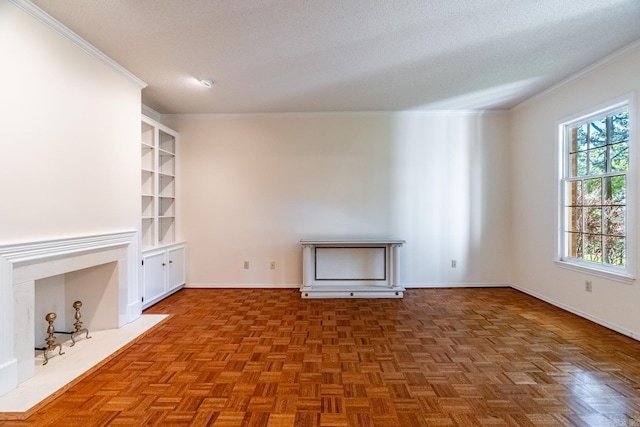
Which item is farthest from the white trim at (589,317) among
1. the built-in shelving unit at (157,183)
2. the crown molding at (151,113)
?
the crown molding at (151,113)

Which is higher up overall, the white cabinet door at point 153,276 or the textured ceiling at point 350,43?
the textured ceiling at point 350,43

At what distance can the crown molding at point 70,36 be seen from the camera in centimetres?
205

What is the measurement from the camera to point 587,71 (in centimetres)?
312

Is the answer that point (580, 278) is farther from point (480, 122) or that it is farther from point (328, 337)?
point (328, 337)

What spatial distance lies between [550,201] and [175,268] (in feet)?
15.9

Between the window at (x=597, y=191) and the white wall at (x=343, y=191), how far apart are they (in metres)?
0.99

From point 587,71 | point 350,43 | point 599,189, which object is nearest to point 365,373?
point 350,43

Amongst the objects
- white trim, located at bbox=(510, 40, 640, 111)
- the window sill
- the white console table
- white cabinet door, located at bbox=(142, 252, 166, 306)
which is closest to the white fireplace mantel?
white cabinet door, located at bbox=(142, 252, 166, 306)

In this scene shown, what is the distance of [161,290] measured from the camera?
151 inches

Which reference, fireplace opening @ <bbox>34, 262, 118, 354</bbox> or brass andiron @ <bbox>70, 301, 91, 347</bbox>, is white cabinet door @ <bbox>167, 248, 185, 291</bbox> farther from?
brass andiron @ <bbox>70, 301, 91, 347</bbox>

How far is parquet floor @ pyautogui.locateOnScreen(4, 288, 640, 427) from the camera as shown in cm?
169

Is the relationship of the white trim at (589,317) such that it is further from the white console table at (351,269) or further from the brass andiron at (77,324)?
the brass andiron at (77,324)

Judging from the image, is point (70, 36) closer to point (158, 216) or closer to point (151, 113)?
point (151, 113)

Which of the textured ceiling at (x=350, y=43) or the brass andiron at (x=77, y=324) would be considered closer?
the textured ceiling at (x=350, y=43)
